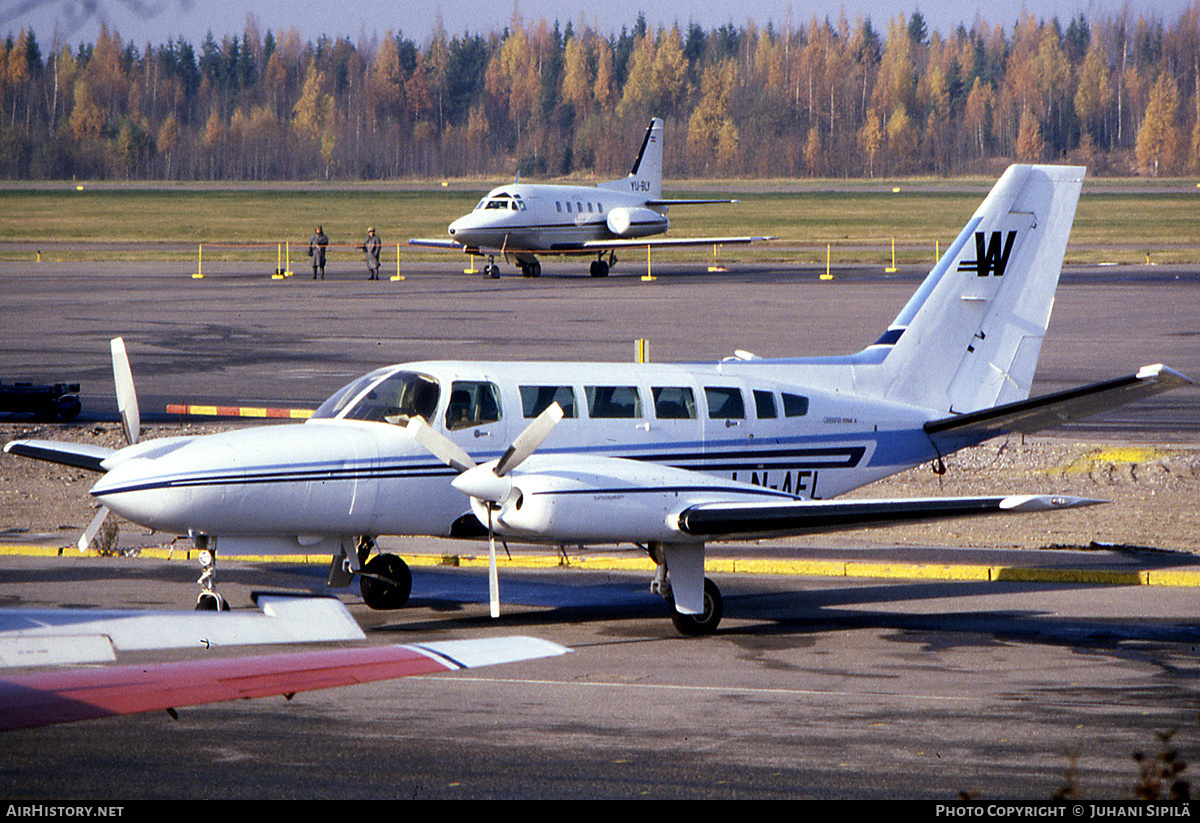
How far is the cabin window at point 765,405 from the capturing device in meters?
14.5

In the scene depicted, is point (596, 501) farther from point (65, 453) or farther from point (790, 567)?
point (65, 453)

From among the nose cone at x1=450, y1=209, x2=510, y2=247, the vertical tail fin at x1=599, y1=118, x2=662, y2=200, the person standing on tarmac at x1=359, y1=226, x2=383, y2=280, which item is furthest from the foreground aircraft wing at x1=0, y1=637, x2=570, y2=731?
the vertical tail fin at x1=599, y1=118, x2=662, y2=200

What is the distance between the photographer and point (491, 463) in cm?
1275

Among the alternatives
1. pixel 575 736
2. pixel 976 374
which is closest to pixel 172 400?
pixel 976 374

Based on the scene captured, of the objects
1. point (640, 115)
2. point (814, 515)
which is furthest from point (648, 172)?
point (640, 115)

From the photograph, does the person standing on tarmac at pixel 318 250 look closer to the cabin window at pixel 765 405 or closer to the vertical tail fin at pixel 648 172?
the vertical tail fin at pixel 648 172

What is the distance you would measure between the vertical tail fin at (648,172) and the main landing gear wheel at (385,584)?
5265 centimetres

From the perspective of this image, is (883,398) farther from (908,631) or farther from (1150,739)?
(1150,739)

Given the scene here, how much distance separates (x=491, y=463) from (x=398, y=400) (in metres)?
1.28

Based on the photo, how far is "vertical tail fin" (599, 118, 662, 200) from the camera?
6588cm

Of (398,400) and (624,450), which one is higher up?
(398,400)
